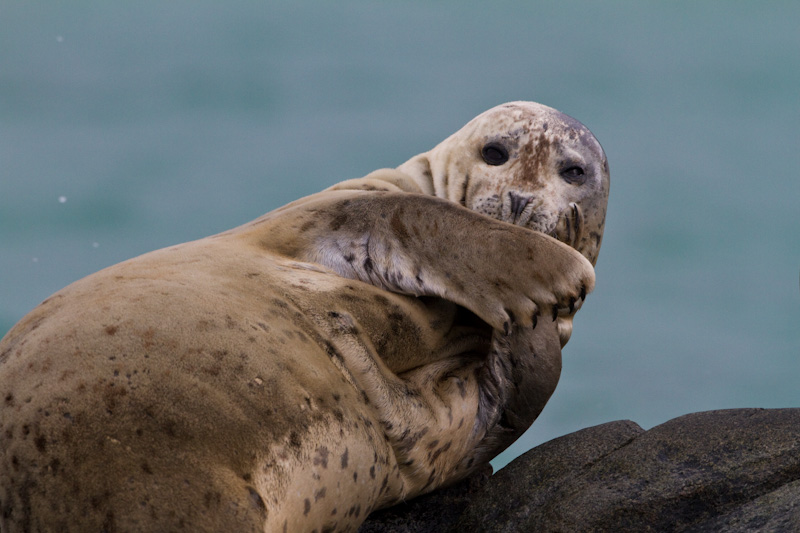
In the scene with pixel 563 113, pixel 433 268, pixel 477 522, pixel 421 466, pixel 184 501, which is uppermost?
pixel 563 113

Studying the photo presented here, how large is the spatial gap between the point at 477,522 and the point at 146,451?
1.94 m

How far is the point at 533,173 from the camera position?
474 cm

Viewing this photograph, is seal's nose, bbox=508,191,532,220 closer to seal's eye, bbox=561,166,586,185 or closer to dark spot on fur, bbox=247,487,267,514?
seal's eye, bbox=561,166,586,185

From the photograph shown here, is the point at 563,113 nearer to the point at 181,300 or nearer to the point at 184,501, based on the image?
the point at 181,300

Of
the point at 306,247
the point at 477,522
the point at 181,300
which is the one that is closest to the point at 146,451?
the point at 181,300

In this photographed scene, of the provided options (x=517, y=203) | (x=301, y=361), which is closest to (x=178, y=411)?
(x=301, y=361)

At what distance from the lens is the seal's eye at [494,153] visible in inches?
190

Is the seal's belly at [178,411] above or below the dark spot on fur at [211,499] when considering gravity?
above

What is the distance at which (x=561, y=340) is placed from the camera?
4734 millimetres

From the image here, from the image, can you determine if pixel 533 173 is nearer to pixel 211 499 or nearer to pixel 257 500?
pixel 257 500

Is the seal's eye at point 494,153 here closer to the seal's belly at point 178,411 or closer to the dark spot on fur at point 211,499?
the seal's belly at point 178,411

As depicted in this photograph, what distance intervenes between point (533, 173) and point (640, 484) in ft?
5.47

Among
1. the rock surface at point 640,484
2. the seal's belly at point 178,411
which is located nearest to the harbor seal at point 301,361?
the seal's belly at point 178,411

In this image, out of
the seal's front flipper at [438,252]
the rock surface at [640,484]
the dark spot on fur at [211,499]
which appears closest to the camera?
the dark spot on fur at [211,499]
